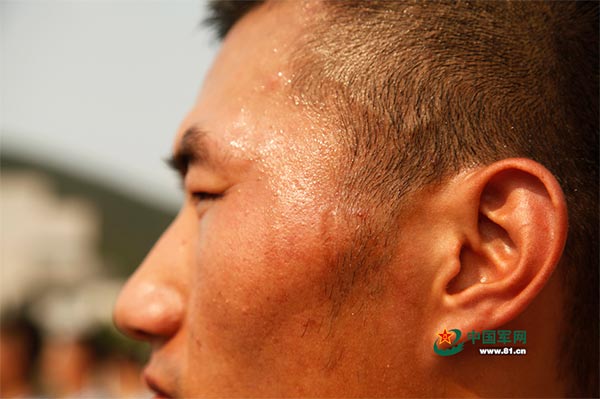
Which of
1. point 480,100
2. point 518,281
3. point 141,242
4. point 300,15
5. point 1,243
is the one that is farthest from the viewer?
point 141,242

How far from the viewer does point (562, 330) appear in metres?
1.95

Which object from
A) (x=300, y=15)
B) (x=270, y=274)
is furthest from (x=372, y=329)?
(x=300, y=15)

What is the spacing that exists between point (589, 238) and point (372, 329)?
0.77m

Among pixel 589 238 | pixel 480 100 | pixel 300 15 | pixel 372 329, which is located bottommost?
pixel 372 329

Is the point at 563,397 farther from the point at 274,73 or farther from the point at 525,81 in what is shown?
the point at 274,73

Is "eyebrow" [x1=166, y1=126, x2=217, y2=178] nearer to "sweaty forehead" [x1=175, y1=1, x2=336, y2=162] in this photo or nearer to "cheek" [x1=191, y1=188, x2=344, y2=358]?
"sweaty forehead" [x1=175, y1=1, x2=336, y2=162]

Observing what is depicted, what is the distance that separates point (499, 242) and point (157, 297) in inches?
41.4

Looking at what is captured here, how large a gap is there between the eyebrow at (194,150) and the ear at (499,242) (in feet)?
2.41

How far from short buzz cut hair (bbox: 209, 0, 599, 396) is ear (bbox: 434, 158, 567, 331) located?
88mm

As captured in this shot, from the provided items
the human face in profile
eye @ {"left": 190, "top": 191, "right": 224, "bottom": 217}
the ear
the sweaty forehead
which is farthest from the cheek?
the ear

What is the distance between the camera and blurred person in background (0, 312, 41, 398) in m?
6.02

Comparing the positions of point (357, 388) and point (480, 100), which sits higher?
point (480, 100)

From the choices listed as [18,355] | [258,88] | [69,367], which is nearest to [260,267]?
[258,88]

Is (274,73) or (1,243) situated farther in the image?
(1,243)
